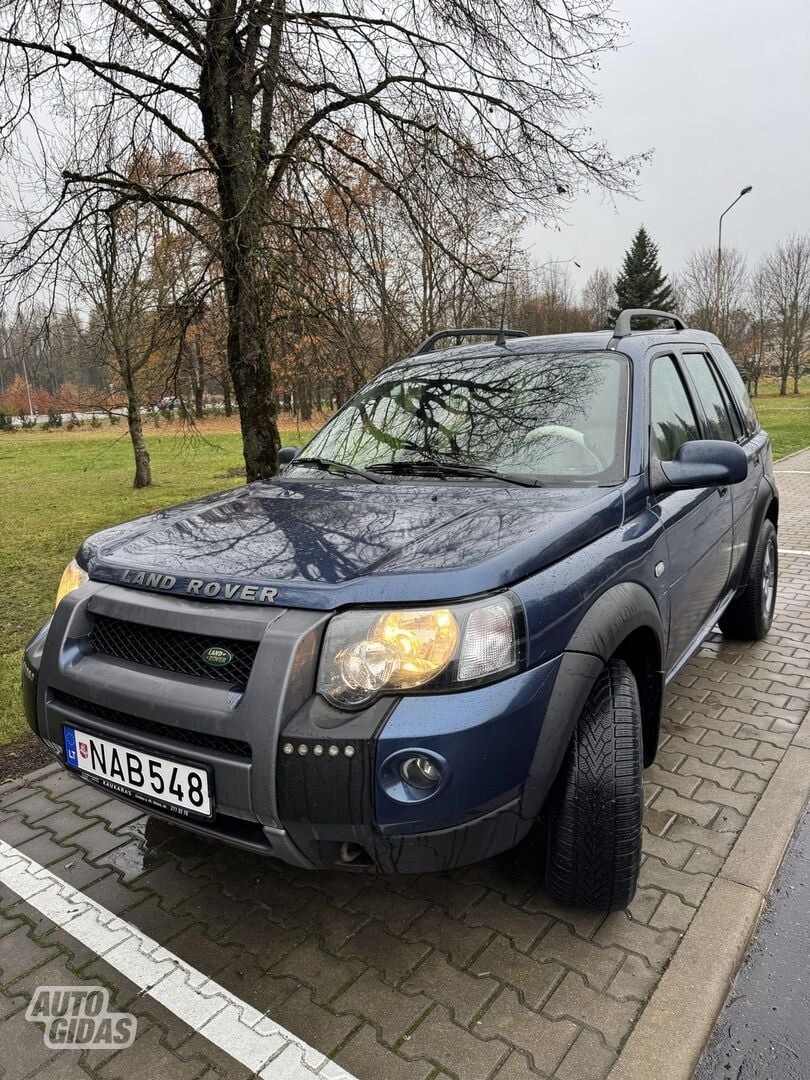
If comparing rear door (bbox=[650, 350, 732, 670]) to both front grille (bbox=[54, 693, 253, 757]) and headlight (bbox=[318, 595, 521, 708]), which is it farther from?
front grille (bbox=[54, 693, 253, 757])

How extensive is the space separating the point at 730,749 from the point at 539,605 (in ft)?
6.74

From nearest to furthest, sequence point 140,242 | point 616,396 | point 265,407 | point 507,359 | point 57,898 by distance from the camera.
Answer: point 57,898
point 616,396
point 507,359
point 265,407
point 140,242

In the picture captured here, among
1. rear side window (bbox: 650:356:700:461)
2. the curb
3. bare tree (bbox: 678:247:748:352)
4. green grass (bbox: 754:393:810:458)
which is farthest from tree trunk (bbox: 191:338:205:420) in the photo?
bare tree (bbox: 678:247:748:352)

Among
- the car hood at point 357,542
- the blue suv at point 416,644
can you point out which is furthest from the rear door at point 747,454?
the car hood at point 357,542

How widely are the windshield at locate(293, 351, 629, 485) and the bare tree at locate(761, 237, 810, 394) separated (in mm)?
53637

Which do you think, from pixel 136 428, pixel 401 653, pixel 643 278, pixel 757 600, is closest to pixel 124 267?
pixel 757 600

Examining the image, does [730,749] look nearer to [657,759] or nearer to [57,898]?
[657,759]

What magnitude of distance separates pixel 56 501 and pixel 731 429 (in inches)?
509

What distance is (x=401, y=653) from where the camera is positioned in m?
1.84

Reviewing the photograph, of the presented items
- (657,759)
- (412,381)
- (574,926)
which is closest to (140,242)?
(412,381)

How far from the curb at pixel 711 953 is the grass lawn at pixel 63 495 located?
10.8 ft

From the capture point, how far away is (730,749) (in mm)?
3465

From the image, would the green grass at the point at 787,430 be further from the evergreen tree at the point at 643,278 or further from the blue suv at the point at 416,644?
the blue suv at the point at 416,644

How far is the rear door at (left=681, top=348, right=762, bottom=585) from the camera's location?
3725 mm
